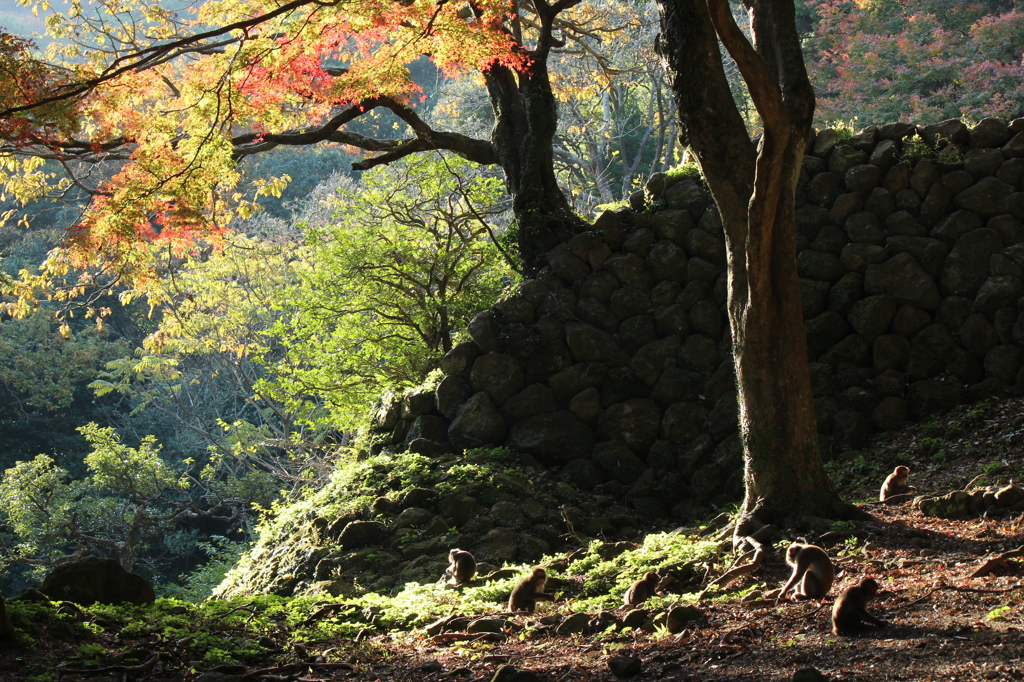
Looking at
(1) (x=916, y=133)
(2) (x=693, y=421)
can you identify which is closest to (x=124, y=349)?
(2) (x=693, y=421)

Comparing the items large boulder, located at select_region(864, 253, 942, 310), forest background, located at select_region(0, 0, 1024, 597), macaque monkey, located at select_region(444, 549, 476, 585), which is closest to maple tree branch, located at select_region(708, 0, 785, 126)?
macaque monkey, located at select_region(444, 549, 476, 585)

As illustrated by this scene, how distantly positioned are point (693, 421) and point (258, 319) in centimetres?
1124

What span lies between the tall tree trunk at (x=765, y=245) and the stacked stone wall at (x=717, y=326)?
2022 millimetres

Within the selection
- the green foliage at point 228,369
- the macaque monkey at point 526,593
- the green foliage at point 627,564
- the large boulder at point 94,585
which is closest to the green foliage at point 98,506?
the green foliage at point 228,369

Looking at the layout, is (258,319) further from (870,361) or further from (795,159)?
(795,159)

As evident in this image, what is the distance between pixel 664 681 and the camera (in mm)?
2971

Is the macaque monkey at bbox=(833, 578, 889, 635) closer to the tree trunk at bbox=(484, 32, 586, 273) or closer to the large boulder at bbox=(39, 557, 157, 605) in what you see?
the large boulder at bbox=(39, 557, 157, 605)

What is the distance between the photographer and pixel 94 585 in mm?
4539

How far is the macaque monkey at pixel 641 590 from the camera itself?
13.8ft

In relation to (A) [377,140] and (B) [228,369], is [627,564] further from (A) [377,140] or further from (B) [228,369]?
(B) [228,369]

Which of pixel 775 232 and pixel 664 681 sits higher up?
pixel 775 232

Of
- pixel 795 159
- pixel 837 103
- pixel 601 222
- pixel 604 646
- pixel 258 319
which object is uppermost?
pixel 837 103

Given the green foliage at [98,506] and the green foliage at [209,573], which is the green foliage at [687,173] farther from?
the green foliage at [98,506]

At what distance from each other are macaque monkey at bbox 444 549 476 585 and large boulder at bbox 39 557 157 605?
1.84 meters
